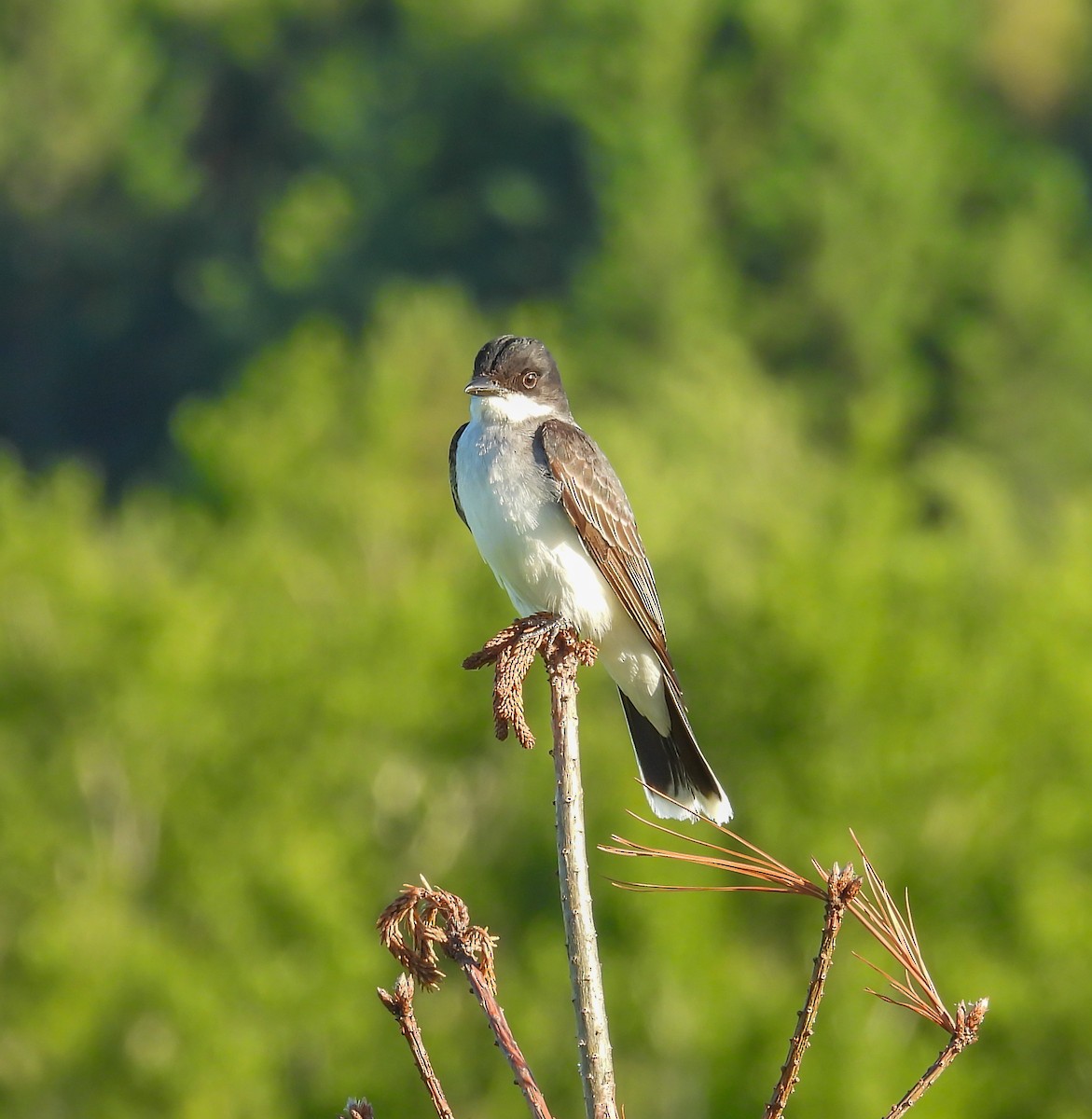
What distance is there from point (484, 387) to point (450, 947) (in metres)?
3.26

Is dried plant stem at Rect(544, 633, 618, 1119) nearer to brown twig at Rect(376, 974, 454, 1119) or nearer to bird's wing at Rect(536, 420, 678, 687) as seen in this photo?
brown twig at Rect(376, 974, 454, 1119)

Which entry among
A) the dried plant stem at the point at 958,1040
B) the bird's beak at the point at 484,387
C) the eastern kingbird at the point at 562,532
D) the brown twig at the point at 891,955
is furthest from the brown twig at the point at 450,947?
the bird's beak at the point at 484,387

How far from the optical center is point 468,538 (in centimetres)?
3856

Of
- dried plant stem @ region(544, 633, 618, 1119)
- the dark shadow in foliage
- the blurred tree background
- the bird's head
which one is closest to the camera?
dried plant stem @ region(544, 633, 618, 1119)

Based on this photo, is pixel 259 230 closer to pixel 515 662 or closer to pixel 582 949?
pixel 515 662

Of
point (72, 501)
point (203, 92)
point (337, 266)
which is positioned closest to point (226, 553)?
point (72, 501)

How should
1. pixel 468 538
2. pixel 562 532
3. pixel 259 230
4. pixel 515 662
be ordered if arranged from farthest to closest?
pixel 259 230
pixel 468 538
pixel 562 532
pixel 515 662

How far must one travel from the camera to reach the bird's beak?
5.96 metres

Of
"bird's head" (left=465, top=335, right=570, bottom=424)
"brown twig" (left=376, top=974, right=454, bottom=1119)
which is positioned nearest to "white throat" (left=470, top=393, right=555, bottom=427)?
"bird's head" (left=465, top=335, right=570, bottom=424)

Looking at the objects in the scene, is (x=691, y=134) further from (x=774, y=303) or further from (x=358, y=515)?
(x=358, y=515)

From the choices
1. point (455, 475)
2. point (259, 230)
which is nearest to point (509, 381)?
point (455, 475)

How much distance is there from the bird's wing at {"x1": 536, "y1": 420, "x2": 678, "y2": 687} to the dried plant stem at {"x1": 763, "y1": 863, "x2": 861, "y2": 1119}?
2.96 meters

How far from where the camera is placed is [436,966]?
3041mm

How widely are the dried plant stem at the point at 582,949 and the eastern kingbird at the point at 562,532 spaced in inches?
94.6
